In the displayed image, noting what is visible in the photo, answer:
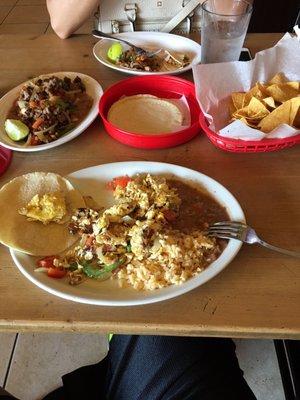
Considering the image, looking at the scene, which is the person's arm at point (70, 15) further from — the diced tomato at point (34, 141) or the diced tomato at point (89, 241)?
the diced tomato at point (89, 241)

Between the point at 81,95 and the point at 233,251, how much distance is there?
2.39 ft

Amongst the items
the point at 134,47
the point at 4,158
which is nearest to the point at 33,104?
the point at 4,158

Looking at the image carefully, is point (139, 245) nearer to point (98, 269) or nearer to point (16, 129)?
point (98, 269)

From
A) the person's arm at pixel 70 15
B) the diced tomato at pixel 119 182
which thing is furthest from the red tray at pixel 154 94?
the person's arm at pixel 70 15

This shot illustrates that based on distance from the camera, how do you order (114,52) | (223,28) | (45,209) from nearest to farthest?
(45,209)
(223,28)
(114,52)

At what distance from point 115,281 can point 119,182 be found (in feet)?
0.85

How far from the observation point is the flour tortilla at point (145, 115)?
1113mm

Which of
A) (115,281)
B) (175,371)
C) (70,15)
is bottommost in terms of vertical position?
(175,371)

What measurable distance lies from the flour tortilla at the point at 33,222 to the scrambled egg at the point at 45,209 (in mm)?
12

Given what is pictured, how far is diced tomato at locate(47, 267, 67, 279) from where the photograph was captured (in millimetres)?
787

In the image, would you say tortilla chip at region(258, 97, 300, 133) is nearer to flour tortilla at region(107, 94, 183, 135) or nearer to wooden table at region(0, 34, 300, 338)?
wooden table at region(0, 34, 300, 338)

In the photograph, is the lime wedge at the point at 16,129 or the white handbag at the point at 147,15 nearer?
the lime wedge at the point at 16,129

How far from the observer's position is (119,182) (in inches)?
37.6

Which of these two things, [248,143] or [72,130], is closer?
[248,143]
